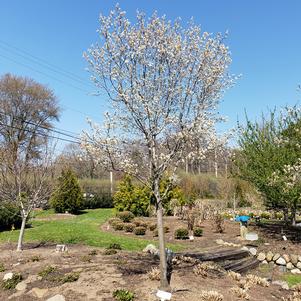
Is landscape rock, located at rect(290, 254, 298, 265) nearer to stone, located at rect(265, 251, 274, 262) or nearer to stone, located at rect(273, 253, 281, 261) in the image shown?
stone, located at rect(273, 253, 281, 261)

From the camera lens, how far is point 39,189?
10.5 meters

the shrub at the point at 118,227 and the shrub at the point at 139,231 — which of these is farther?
the shrub at the point at 118,227

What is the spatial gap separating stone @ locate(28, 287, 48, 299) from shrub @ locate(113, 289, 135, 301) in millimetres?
1479

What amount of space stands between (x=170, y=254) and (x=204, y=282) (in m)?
1.38

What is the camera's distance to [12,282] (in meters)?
7.02

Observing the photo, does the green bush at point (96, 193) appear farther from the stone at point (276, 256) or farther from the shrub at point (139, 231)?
the stone at point (276, 256)

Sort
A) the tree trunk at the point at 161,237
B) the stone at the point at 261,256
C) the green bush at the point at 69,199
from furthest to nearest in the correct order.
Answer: the green bush at the point at 69,199 → the stone at the point at 261,256 → the tree trunk at the point at 161,237

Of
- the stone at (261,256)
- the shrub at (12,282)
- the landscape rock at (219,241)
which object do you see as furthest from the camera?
the landscape rock at (219,241)

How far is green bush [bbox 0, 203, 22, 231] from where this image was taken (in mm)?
15914

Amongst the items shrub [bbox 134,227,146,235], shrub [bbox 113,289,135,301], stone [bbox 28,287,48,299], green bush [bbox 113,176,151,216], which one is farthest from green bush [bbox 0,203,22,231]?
shrub [bbox 113,289,135,301]

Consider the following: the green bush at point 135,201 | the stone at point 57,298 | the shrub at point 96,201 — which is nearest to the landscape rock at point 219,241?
the stone at point 57,298

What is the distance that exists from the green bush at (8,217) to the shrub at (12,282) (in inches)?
361

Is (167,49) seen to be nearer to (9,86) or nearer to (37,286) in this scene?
(37,286)

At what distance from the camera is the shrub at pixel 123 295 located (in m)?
5.80
